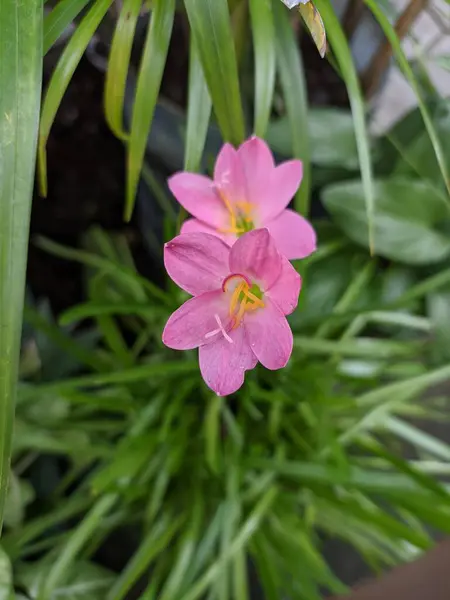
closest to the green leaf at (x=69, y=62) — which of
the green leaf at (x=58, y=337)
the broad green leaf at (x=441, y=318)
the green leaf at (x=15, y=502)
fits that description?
the green leaf at (x=58, y=337)

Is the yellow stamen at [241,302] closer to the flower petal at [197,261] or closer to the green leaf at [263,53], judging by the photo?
the flower petal at [197,261]

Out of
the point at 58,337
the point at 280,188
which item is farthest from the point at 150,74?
the point at 58,337

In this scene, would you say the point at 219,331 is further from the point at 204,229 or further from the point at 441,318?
the point at 441,318

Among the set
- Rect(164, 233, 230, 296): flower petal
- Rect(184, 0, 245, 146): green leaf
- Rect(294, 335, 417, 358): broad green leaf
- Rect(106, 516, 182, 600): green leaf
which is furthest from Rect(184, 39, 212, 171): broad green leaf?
Rect(106, 516, 182, 600): green leaf

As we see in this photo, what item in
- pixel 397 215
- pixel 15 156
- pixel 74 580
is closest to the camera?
pixel 15 156

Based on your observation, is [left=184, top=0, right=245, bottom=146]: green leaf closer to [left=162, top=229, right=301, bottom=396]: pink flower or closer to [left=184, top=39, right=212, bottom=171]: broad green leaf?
[left=184, top=39, right=212, bottom=171]: broad green leaf

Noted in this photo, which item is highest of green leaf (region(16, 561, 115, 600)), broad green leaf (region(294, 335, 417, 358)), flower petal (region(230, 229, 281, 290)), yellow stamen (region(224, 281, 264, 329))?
flower petal (region(230, 229, 281, 290))

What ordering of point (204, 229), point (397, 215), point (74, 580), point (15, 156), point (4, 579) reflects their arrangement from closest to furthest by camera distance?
1. point (15, 156)
2. point (204, 229)
3. point (4, 579)
4. point (74, 580)
5. point (397, 215)
